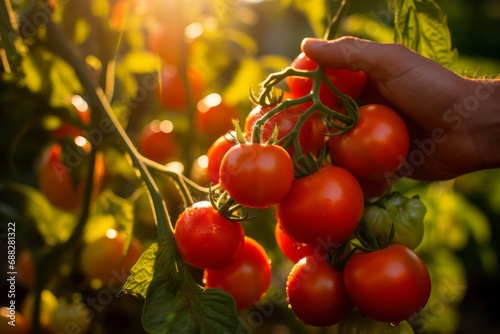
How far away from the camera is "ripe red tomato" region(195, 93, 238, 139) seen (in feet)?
4.01

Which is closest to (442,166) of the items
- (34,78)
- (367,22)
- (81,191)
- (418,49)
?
(418,49)

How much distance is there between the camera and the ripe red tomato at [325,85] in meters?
0.83

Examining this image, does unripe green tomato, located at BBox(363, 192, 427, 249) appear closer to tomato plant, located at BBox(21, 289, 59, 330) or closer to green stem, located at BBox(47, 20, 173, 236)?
green stem, located at BBox(47, 20, 173, 236)

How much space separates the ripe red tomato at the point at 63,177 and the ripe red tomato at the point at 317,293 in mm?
459

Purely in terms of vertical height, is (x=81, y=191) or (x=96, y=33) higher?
(x=96, y=33)

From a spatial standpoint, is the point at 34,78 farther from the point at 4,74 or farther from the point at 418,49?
the point at 418,49

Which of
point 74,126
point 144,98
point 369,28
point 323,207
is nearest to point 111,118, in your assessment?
point 74,126

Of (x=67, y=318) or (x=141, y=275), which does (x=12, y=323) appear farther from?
(x=141, y=275)

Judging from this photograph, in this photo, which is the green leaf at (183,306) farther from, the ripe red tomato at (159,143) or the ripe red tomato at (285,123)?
the ripe red tomato at (159,143)

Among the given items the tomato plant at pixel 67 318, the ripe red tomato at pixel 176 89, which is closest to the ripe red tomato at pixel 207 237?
the tomato plant at pixel 67 318

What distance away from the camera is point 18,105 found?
1.06 metres

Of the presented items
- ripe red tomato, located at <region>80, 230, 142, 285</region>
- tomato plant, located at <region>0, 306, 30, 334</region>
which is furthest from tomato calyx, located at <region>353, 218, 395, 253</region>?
tomato plant, located at <region>0, 306, 30, 334</region>

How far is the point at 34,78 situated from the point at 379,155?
2.22 feet

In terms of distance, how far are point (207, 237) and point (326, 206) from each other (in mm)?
149
